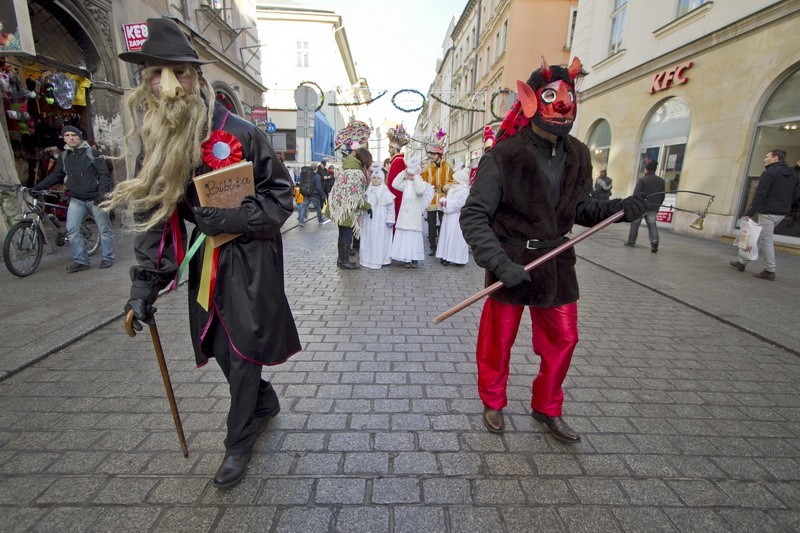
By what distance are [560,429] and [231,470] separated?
1.80 metres

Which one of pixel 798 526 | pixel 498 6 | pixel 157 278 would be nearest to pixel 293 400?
pixel 157 278

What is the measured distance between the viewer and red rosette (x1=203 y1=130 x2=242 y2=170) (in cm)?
176

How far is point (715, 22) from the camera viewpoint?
374 inches

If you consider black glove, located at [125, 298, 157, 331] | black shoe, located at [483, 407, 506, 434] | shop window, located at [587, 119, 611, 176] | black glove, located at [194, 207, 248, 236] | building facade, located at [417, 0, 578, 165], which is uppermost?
building facade, located at [417, 0, 578, 165]

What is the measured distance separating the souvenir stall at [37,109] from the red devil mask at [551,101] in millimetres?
8926

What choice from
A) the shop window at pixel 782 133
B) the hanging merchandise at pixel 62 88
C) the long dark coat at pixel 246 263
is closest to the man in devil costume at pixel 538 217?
the long dark coat at pixel 246 263

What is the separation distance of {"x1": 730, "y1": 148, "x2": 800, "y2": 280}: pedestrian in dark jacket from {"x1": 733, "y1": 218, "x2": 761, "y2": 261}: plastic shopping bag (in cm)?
12

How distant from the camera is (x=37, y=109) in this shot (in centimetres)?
848

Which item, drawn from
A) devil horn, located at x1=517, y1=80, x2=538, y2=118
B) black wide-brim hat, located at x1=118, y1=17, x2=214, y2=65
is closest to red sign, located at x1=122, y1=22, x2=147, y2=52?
black wide-brim hat, located at x1=118, y1=17, x2=214, y2=65

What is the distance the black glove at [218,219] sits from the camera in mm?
1679

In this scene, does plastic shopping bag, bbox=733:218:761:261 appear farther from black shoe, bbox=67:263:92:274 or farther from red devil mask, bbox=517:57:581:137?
black shoe, bbox=67:263:92:274

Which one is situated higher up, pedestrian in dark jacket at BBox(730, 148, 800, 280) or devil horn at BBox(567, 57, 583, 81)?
devil horn at BBox(567, 57, 583, 81)

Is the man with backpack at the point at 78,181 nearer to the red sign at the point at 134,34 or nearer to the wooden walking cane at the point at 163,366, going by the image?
the red sign at the point at 134,34

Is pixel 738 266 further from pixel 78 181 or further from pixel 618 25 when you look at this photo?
pixel 618 25
